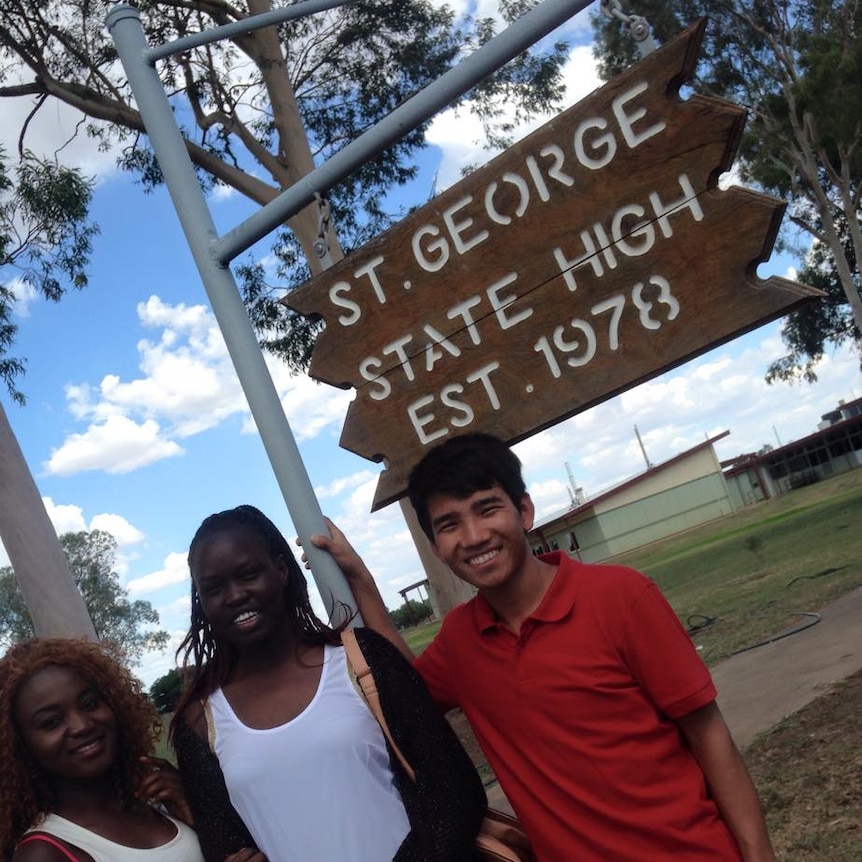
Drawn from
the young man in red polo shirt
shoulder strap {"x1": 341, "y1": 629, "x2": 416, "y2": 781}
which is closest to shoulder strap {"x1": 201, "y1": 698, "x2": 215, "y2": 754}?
shoulder strap {"x1": 341, "y1": 629, "x2": 416, "y2": 781}

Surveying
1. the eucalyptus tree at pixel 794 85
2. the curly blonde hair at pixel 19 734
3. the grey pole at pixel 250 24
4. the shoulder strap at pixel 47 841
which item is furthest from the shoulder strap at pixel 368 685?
the eucalyptus tree at pixel 794 85

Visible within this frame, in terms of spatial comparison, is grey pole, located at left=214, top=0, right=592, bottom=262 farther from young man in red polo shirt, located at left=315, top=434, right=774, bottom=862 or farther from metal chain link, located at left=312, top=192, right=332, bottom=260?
young man in red polo shirt, located at left=315, top=434, right=774, bottom=862

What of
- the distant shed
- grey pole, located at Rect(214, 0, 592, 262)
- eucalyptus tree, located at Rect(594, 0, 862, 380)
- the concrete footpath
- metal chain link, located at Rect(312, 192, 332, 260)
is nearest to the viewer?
grey pole, located at Rect(214, 0, 592, 262)

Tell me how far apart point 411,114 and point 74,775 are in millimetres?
1802

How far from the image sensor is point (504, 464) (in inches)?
93.9

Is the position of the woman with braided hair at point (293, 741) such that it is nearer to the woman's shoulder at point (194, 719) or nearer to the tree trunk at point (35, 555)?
the woman's shoulder at point (194, 719)

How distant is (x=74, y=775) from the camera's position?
237 centimetres

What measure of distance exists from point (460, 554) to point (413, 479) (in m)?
0.23

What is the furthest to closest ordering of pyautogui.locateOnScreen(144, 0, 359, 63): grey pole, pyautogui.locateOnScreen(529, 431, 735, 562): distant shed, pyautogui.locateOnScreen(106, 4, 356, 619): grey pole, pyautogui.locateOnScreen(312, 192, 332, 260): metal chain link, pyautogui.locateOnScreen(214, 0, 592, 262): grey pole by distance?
pyautogui.locateOnScreen(529, 431, 735, 562): distant shed < pyautogui.locateOnScreen(144, 0, 359, 63): grey pole < pyautogui.locateOnScreen(312, 192, 332, 260): metal chain link < pyautogui.locateOnScreen(106, 4, 356, 619): grey pole < pyautogui.locateOnScreen(214, 0, 592, 262): grey pole

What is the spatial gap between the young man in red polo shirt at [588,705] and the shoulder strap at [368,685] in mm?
188

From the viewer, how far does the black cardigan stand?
2266mm

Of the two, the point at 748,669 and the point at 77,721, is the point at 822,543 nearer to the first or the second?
the point at 748,669

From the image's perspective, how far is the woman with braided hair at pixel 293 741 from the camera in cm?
224

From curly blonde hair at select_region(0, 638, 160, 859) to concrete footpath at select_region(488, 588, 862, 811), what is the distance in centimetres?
422
